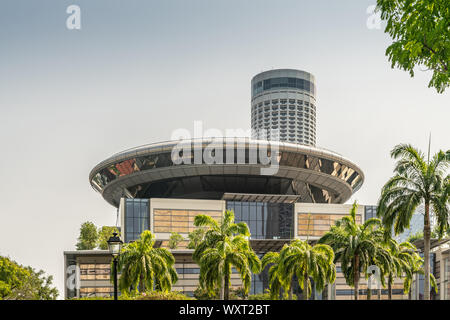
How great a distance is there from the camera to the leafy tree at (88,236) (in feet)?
322

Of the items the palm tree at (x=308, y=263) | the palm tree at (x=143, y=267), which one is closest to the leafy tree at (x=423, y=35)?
the palm tree at (x=308, y=263)

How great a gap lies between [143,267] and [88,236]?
197 feet

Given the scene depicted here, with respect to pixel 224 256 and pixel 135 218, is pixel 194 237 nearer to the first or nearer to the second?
pixel 135 218

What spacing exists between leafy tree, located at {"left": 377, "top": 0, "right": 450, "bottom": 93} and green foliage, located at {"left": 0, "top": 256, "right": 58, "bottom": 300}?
6546 centimetres

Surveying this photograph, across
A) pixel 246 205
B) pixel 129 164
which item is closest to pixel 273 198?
pixel 246 205

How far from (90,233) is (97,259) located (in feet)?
66.3

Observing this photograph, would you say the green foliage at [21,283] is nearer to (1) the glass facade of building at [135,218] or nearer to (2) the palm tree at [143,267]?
(1) the glass facade of building at [135,218]

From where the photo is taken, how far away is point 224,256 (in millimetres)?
37844

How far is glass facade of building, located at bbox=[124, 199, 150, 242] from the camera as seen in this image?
3494 inches

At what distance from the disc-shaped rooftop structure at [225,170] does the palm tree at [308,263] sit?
47.7 metres

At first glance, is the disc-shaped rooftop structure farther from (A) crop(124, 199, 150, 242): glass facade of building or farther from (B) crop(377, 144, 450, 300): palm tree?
(B) crop(377, 144, 450, 300): palm tree

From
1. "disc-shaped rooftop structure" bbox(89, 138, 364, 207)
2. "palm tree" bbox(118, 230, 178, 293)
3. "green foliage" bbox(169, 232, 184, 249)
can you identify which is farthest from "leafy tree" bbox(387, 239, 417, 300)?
"green foliage" bbox(169, 232, 184, 249)

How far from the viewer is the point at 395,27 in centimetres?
1351
